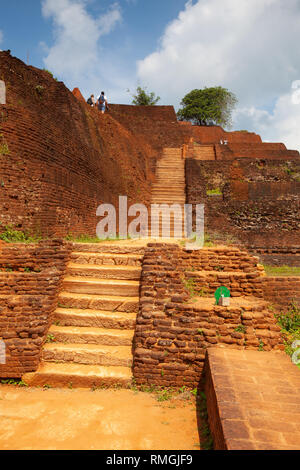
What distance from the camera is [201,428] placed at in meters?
2.59

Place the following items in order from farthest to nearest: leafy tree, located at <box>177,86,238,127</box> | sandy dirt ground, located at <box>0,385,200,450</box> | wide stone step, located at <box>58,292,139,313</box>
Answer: leafy tree, located at <box>177,86,238,127</box>, wide stone step, located at <box>58,292,139,313</box>, sandy dirt ground, located at <box>0,385,200,450</box>

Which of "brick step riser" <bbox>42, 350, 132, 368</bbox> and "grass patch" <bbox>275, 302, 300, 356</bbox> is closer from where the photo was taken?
"brick step riser" <bbox>42, 350, 132, 368</bbox>

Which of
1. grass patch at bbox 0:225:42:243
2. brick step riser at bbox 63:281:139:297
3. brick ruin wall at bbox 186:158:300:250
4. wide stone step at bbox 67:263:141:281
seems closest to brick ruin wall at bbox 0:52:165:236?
grass patch at bbox 0:225:42:243

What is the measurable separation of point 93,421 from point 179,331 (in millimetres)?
1366

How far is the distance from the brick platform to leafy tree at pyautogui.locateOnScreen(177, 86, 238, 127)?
33.4 m

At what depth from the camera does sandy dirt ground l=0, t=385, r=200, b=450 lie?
7.59 feet

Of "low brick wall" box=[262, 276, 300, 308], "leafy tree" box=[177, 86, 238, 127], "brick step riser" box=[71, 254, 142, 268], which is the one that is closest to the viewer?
"brick step riser" box=[71, 254, 142, 268]

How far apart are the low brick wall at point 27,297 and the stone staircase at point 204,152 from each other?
53.2 feet

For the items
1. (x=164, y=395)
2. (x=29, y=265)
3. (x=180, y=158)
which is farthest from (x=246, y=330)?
(x=180, y=158)

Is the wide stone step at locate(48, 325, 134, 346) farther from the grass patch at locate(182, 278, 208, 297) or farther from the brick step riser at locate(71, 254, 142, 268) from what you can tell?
the brick step riser at locate(71, 254, 142, 268)

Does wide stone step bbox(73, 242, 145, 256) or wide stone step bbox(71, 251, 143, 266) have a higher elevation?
wide stone step bbox(73, 242, 145, 256)

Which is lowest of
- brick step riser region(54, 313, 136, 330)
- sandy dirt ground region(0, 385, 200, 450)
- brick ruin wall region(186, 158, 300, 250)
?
sandy dirt ground region(0, 385, 200, 450)

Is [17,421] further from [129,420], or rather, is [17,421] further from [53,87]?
[53,87]
